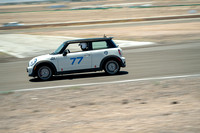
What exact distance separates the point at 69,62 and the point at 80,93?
7.47ft

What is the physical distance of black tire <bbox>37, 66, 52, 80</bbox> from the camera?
1143 cm

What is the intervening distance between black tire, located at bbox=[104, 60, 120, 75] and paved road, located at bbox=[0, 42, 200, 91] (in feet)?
0.76

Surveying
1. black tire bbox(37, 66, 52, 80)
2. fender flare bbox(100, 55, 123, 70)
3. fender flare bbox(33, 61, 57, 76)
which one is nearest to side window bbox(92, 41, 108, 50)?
fender flare bbox(100, 55, 123, 70)

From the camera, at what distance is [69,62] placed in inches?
446

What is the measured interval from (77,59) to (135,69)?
281 centimetres

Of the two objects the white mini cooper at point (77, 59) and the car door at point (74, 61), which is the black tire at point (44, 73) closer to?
the white mini cooper at point (77, 59)

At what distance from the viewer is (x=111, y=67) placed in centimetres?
1173

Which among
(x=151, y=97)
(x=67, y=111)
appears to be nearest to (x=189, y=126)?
(x=151, y=97)

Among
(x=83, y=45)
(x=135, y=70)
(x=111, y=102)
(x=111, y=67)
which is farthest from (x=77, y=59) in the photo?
(x=111, y=102)

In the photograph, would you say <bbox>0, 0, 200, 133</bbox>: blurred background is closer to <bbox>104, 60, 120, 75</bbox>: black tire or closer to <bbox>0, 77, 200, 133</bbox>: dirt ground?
<bbox>0, 77, 200, 133</bbox>: dirt ground

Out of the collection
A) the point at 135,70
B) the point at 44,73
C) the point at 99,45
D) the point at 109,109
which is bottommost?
the point at 109,109

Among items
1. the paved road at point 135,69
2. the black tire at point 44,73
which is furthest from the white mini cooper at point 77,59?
the paved road at point 135,69

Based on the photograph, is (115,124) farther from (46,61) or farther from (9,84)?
(9,84)

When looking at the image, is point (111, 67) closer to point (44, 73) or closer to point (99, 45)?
point (99, 45)
